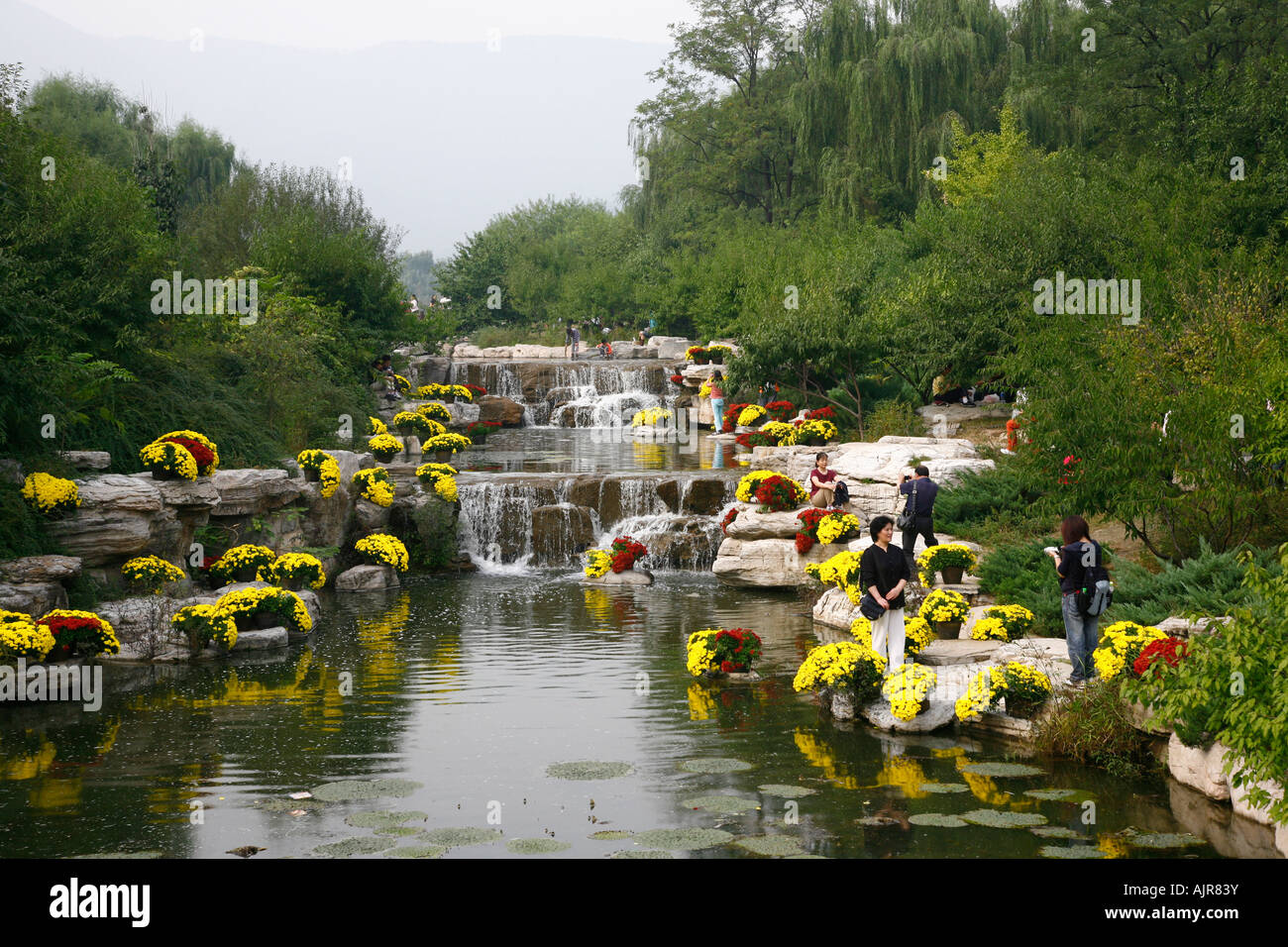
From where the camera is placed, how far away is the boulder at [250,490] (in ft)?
57.4

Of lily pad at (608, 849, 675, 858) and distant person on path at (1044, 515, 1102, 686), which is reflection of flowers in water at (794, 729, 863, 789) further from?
distant person on path at (1044, 515, 1102, 686)

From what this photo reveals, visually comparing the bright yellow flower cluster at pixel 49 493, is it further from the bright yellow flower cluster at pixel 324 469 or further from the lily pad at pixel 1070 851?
the lily pad at pixel 1070 851

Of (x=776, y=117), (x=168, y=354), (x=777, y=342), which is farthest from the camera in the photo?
(x=776, y=117)

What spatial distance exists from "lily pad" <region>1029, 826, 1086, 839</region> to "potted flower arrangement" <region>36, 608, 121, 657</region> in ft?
32.6

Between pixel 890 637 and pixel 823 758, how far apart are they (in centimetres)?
174

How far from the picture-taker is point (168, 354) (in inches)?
778

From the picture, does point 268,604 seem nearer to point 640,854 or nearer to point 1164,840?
point 640,854

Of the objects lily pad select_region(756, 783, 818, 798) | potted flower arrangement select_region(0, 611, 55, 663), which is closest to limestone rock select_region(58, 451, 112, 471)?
potted flower arrangement select_region(0, 611, 55, 663)

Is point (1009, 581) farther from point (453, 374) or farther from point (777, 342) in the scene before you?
point (453, 374)

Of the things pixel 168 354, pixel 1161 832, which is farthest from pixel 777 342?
pixel 1161 832

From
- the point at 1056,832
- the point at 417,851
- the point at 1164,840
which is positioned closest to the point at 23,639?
the point at 417,851

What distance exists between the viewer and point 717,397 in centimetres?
3297
